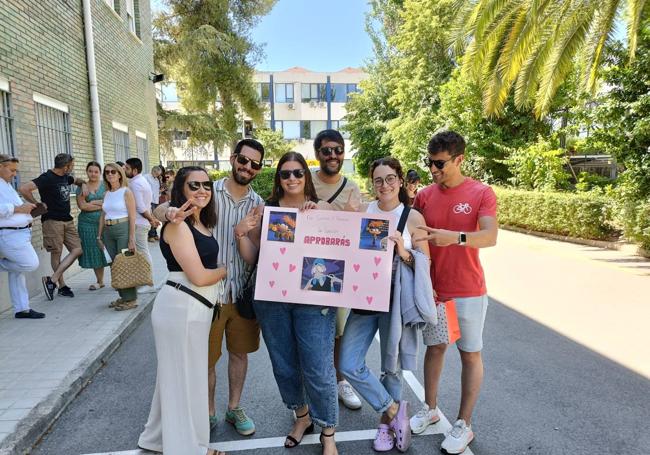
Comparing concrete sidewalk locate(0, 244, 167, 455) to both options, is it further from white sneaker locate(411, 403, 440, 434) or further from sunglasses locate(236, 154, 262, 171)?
white sneaker locate(411, 403, 440, 434)

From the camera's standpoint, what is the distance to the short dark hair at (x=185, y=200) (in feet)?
8.61

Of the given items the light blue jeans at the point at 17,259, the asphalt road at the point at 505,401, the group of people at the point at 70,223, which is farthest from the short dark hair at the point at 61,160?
the asphalt road at the point at 505,401

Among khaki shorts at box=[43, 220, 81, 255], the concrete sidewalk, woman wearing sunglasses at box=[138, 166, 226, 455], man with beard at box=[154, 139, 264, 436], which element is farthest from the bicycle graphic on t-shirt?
khaki shorts at box=[43, 220, 81, 255]

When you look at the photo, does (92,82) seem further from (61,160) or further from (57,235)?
(57,235)

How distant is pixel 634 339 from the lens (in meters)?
4.98

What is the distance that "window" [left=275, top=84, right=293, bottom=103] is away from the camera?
4856 centimetres

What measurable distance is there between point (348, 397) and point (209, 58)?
21222 mm

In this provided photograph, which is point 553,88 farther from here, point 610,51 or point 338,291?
point 338,291

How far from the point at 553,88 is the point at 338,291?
9.21 meters

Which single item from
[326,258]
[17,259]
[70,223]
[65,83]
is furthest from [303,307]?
[65,83]

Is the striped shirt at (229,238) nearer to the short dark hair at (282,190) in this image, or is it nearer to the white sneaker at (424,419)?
the short dark hair at (282,190)

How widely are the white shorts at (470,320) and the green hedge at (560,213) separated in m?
9.82

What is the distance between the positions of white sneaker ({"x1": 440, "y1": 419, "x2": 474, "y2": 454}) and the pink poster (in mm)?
1061

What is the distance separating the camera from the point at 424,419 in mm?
3152
